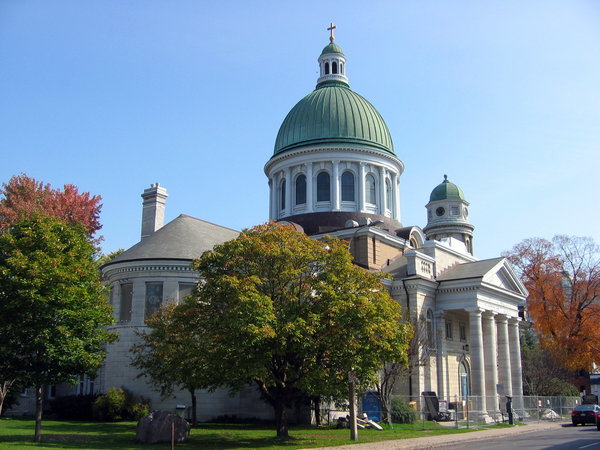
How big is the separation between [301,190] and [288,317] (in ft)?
95.8

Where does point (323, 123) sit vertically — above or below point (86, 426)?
above

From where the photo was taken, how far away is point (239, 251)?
78.1 feet

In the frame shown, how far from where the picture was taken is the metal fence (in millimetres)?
33156

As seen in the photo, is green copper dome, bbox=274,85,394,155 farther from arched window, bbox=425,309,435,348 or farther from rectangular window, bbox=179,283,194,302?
rectangular window, bbox=179,283,194,302

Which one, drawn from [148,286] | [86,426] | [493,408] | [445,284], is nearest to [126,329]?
[148,286]

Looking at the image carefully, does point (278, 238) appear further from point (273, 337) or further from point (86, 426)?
point (86, 426)

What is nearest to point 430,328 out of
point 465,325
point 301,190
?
point 465,325

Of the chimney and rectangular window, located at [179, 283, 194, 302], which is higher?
the chimney

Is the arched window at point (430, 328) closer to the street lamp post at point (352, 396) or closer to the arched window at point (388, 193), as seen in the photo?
the arched window at point (388, 193)

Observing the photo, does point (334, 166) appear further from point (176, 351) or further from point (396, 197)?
point (176, 351)

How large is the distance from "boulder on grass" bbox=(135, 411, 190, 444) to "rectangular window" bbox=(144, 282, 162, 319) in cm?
1201

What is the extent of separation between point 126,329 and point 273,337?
15.3 m

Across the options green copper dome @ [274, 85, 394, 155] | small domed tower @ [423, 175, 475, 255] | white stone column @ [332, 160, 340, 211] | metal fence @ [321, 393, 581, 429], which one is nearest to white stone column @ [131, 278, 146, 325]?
metal fence @ [321, 393, 581, 429]

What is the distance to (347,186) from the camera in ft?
164
